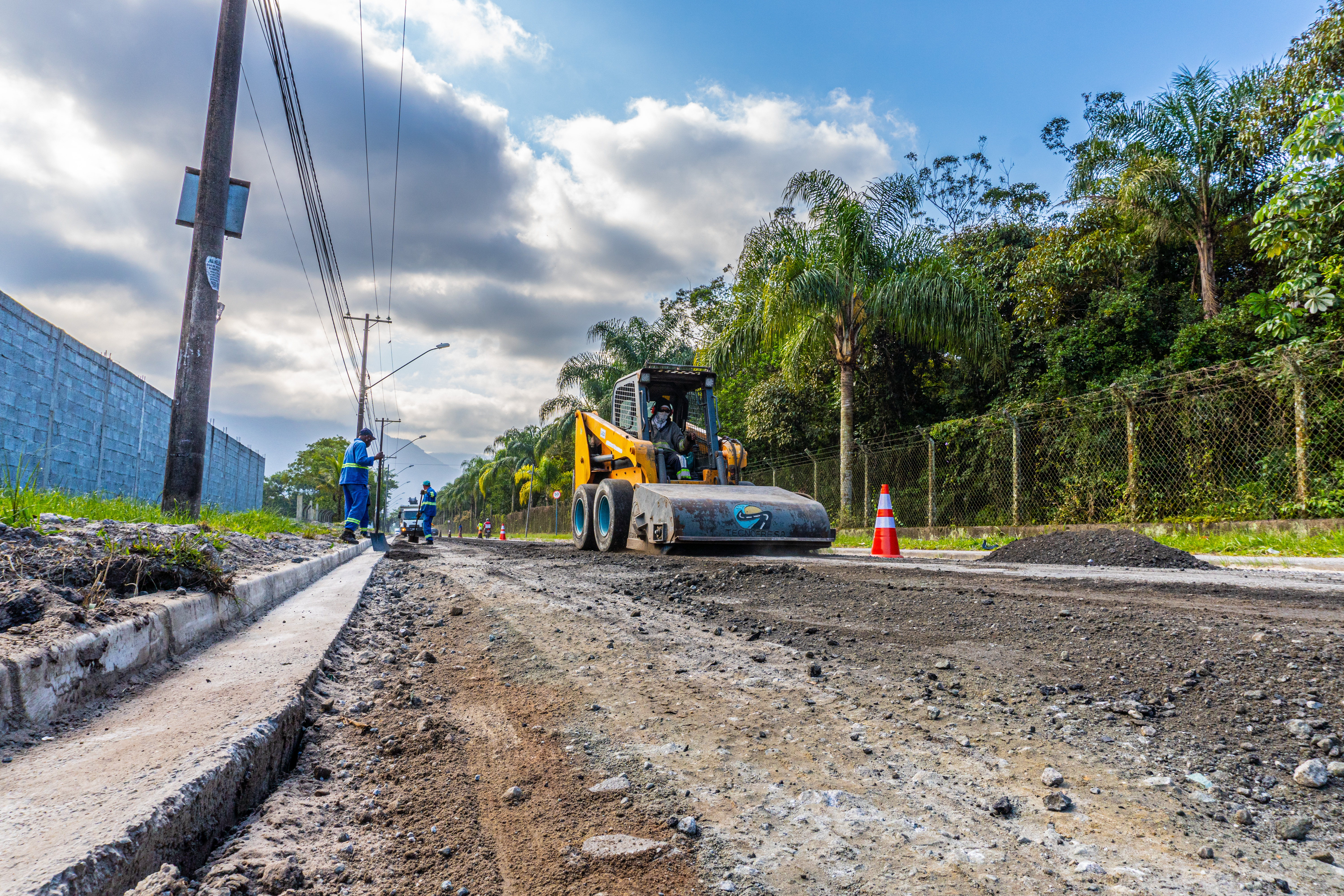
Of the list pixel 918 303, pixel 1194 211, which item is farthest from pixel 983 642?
pixel 1194 211

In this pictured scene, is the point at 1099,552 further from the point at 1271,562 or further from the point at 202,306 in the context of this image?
the point at 202,306

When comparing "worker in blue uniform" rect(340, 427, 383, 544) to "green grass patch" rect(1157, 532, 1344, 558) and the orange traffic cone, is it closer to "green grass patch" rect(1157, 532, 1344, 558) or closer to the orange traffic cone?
the orange traffic cone

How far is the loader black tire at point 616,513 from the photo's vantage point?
9703mm

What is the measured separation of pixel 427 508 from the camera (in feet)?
63.9

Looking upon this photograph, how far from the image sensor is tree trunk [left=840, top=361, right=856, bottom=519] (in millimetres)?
15422

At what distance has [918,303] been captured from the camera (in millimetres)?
14305

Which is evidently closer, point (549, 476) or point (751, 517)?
point (751, 517)

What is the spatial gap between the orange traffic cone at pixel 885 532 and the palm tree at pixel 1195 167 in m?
9.06

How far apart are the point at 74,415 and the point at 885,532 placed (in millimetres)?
11856

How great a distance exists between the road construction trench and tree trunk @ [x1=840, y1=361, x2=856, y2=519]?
11607mm

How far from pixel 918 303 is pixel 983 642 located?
12253mm

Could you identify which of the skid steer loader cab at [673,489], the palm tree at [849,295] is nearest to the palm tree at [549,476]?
the palm tree at [849,295]

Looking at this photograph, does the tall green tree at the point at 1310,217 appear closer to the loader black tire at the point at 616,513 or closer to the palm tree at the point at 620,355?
the loader black tire at the point at 616,513

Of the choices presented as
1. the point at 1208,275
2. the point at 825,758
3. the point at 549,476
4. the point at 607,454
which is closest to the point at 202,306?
the point at 607,454
